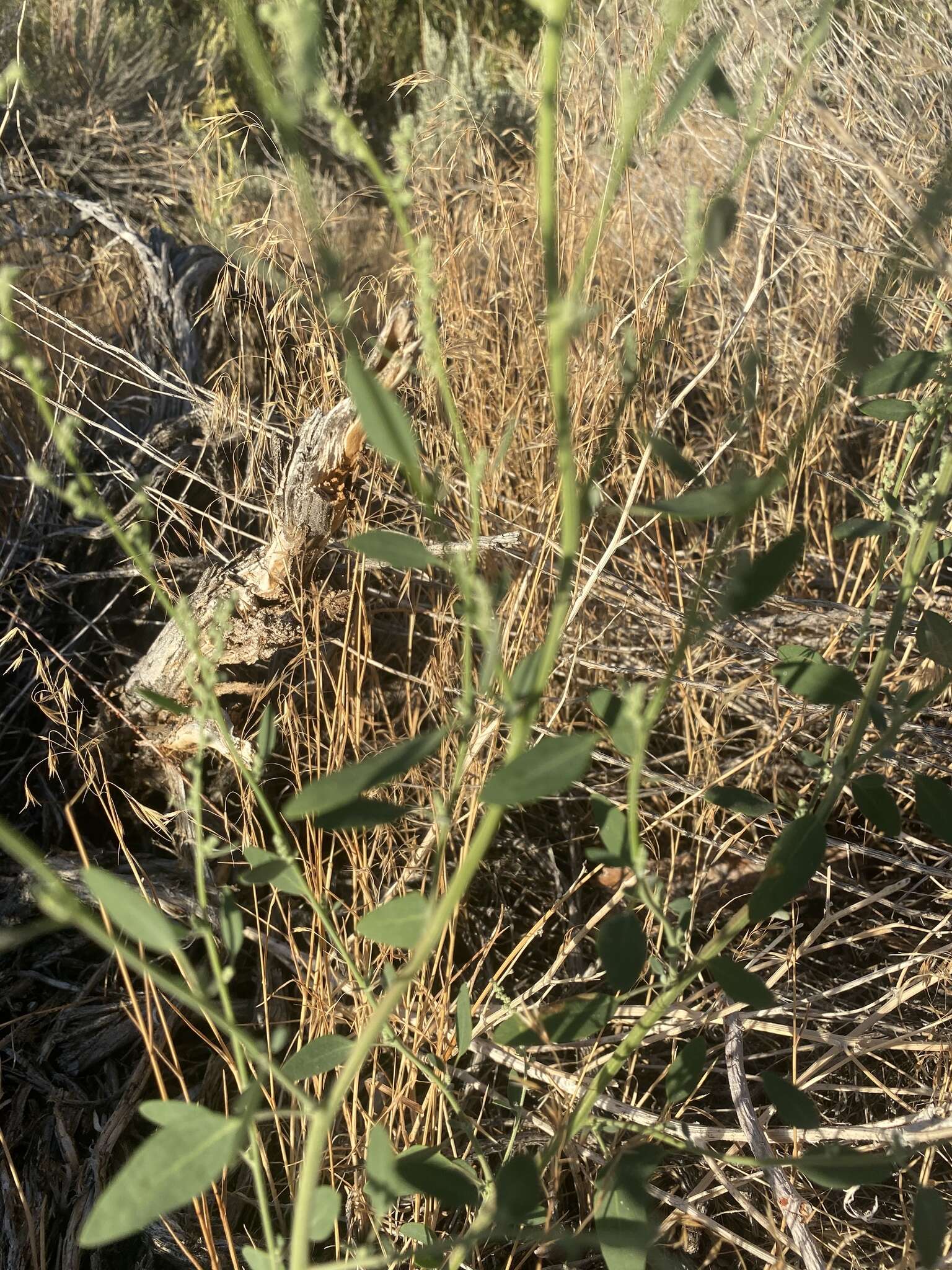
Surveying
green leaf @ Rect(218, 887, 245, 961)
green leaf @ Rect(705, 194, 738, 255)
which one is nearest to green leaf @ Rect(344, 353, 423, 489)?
green leaf @ Rect(705, 194, 738, 255)

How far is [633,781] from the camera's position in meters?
0.57

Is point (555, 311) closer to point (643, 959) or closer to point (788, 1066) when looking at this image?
point (643, 959)

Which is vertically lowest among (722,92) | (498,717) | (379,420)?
(498,717)

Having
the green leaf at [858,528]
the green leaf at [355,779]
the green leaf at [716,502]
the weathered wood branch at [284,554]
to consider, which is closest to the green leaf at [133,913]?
the green leaf at [355,779]

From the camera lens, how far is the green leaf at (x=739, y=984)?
0.65m

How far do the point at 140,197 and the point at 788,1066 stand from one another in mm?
3395

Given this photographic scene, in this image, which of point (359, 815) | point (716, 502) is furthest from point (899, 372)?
point (359, 815)

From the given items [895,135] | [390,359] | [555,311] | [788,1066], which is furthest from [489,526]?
[895,135]

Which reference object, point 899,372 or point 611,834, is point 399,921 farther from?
point 899,372

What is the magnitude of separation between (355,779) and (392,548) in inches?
5.7

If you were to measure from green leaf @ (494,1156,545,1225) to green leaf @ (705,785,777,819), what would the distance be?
26cm

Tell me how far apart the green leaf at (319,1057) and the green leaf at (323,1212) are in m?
0.08

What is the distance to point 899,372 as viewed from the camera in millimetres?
741

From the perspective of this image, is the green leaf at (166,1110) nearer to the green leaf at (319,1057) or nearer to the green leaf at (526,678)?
the green leaf at (319,1057)
